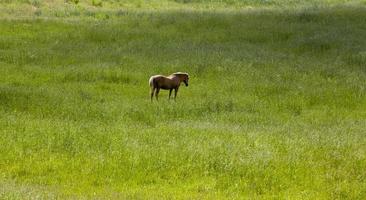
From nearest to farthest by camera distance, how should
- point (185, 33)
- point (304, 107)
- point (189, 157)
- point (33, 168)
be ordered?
point (33, 168)
point (189, 157)
point (304, 107)
point (185, 33)

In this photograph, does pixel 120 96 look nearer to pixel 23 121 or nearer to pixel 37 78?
pixel 37 78

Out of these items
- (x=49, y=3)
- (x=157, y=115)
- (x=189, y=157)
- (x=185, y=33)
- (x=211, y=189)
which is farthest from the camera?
(x=49, y=3)

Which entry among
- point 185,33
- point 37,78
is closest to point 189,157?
point 37,78

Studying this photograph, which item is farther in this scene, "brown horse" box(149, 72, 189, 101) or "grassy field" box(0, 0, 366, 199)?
"brown horse" box(149, 72, 189, 101)

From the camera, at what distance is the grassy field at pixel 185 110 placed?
1245cm

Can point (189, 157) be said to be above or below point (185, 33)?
above

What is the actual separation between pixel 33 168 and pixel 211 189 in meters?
4.04

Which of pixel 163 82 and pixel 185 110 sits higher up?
pixel 163 82

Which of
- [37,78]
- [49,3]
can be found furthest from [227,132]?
[49,3]

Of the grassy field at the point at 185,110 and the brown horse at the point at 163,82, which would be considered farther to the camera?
the brown horse at the point at 163,82

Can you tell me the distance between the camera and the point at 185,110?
782 inches

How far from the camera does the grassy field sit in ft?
40.9

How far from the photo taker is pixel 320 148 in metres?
15.0

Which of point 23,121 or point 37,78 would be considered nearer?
point 23,121
